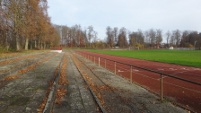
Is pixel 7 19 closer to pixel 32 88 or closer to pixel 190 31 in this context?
pixel 32 88

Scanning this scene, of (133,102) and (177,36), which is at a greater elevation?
(177,36)

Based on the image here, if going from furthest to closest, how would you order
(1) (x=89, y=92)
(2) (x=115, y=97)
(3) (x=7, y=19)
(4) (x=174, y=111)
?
(3) (x=7, y=19) → (1) (x=89, y=92) → (2) (x=115, y=97) → (4) (x=174, y=111)

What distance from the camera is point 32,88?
9.41m

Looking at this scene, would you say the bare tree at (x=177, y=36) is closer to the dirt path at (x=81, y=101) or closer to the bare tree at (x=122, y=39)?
the bare tree at (x=122, y=39)

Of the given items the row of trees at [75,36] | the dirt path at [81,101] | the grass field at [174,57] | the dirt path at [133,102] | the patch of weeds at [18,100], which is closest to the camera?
the dirt path at [81,101]

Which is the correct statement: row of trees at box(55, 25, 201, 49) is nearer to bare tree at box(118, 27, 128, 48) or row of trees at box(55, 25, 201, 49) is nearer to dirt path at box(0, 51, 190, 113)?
bare tree at box(118, 27, 128, 48)

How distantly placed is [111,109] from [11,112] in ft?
9.83

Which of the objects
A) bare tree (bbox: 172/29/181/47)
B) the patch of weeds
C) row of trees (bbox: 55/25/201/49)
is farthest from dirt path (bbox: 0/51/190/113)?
bare tree (bbox: 172/29/181/47)

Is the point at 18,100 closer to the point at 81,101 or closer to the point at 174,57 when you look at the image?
the point at 81,101

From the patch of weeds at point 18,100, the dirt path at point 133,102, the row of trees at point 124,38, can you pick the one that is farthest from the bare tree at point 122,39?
the patch of weeds at point 18,100

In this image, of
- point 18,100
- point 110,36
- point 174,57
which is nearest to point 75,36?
point 110,36

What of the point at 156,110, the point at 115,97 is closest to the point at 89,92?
the point at 115,97

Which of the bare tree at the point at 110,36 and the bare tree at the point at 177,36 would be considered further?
the bare tree at the point at 177,36

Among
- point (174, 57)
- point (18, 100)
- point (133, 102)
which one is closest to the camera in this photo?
point (18, 100)
